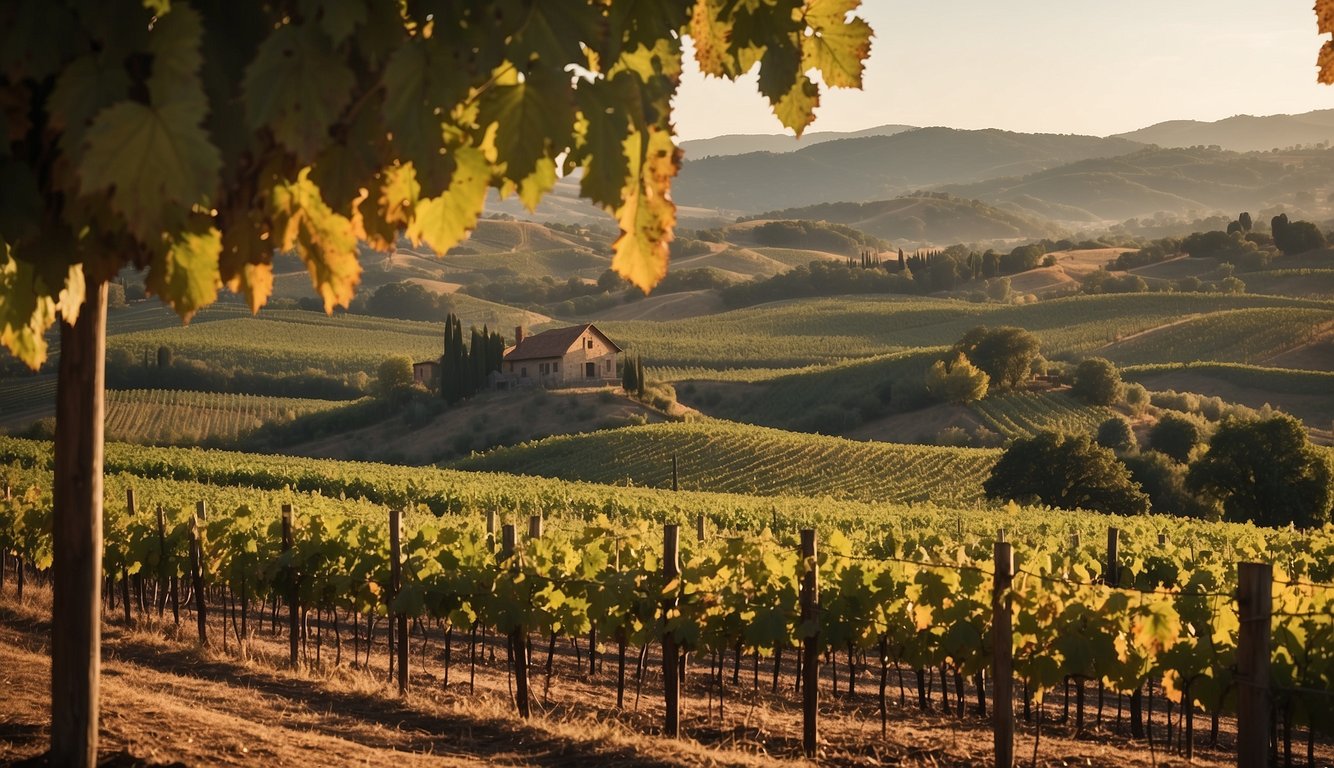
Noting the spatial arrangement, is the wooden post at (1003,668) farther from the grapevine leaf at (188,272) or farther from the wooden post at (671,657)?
the grapevine leaf at (188,272)

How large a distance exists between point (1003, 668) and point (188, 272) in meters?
5.59

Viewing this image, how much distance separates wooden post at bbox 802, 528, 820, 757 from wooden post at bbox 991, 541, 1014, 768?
4.03ft

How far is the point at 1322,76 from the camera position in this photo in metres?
4.67

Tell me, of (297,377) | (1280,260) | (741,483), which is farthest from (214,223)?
(1280,260)

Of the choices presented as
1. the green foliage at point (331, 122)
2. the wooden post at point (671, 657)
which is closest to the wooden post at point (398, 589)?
the wooden post at point (671, 657)

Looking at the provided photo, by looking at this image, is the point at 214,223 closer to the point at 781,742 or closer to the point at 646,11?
the point at 646,11

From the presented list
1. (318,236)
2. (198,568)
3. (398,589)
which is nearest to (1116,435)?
(198,568)

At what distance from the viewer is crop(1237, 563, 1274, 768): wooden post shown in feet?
19.6

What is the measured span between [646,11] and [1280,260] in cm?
15518

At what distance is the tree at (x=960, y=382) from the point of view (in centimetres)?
7538

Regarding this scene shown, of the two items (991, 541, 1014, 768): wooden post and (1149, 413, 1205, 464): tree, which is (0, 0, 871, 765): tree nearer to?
(991, 541, 1014, 768): wooden post

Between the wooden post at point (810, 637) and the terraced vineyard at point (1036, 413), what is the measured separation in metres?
61.6

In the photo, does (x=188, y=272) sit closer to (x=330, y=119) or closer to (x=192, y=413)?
(x=330, y=119)

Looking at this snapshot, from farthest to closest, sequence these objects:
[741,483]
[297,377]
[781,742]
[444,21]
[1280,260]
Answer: [1280,260]
[297,377]
[741,483]
[781,742]
[444,21]
